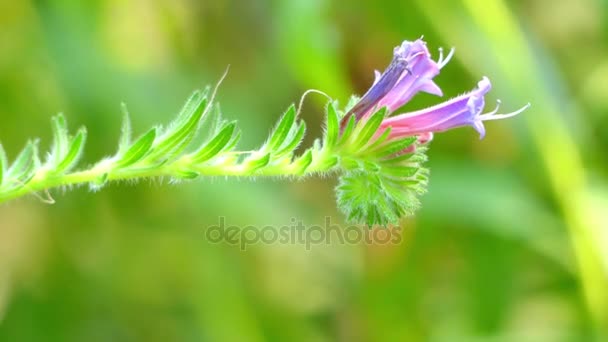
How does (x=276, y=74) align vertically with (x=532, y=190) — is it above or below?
above

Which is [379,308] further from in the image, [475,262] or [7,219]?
[7,219]

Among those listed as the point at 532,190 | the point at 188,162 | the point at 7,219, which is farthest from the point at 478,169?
the point at 188,162

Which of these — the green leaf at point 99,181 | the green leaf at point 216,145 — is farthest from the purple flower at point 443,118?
the green leaf at point 99,181

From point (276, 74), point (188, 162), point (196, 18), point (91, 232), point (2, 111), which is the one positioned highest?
point (196, 18)

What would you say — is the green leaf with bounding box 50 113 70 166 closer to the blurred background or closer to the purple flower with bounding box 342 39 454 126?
the purple flower with bounding box 342 39 454 126

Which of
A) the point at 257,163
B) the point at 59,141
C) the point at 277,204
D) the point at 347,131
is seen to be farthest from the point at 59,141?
the point at 277,204

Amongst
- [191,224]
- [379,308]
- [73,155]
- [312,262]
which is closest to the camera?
[73,155]

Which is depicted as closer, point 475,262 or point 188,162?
point 188,162
